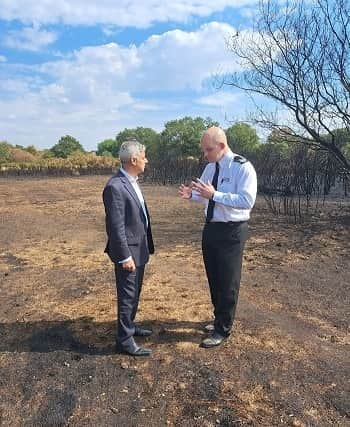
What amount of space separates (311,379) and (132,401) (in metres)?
1.17

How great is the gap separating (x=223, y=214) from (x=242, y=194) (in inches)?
8.5

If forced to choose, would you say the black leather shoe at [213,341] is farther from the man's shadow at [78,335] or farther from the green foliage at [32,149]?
the green foliage at [32,149]

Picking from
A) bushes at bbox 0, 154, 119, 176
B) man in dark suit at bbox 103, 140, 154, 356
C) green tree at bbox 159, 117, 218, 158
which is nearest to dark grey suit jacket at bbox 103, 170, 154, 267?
man in dark suit at bbox 103, 140, 154, 356

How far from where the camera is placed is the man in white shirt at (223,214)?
2945mm

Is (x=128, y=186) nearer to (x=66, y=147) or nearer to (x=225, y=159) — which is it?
(x=225, y=159)

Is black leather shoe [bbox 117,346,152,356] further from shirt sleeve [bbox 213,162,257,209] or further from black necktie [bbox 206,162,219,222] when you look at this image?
shirt sleeve [bbox 213,162,257,209]

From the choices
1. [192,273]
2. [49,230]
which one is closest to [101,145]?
[49,230]

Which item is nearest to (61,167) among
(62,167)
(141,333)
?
(62,167)

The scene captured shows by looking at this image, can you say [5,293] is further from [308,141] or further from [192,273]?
[308,141]

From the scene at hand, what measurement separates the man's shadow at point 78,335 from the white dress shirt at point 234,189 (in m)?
1.04

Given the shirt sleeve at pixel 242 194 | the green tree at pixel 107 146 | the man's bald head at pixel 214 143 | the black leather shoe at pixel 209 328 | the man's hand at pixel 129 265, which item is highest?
the green tree at pixel 107 146

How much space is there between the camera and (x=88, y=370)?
2998 mm

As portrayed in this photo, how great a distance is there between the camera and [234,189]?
3012 millimetres

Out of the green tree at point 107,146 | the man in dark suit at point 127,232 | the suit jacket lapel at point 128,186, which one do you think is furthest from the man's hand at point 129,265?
the green tree at point 107,146
